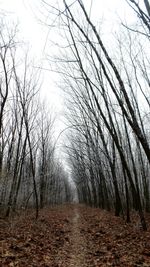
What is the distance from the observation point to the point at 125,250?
7594 millimetres

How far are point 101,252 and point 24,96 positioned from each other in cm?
1025

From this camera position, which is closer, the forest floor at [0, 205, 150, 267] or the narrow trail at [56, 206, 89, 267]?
the forest floor at [0, 205, 150, 267]

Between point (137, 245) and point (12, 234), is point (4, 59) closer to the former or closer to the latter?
point (12, 234)

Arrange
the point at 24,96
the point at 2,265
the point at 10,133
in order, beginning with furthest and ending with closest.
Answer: the point at 10,133
the point at 24,96
the point at 2,265

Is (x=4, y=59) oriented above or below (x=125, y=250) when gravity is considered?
above

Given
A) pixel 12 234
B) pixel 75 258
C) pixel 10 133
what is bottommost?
pixel 75 258

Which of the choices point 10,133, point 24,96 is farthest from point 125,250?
point 10,133

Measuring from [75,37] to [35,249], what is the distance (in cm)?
732

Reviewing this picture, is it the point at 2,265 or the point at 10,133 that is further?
the point at 10,133

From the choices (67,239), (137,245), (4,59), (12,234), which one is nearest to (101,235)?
(67,239)

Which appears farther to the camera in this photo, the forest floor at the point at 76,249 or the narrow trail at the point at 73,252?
the narrow trail at the point at 73,252

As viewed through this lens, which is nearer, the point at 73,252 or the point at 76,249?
the point at 73,252

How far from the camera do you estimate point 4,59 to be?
12945 millimetres

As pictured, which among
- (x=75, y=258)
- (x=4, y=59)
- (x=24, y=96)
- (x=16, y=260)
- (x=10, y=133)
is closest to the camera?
(x=16, y=260)
